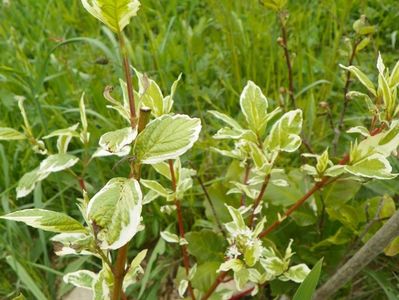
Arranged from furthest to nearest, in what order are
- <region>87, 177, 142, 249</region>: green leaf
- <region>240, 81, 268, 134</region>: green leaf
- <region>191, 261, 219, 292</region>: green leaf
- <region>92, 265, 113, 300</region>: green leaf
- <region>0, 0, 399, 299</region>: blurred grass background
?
<region>0, 0, 399, 299</region>: blurred grass background, <region>191, 261, 219, 292</region>: green leaf, <region>240, 81, 268, 134</region>: green leaf, <region>92, 265, 113, 300</region>: green leaf, <region>87, 177, 142, 249</region>: green leaf

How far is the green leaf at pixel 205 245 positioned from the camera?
130 cm

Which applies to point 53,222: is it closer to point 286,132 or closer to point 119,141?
point 119,141

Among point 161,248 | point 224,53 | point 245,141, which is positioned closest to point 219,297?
point 161,248

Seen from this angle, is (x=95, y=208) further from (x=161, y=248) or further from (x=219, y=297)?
(x=161, y=248)

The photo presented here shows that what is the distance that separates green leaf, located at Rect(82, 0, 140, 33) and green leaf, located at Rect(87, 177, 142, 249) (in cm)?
19

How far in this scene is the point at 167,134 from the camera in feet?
2.20

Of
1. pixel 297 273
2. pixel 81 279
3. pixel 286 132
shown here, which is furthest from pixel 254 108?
pixel 81 279

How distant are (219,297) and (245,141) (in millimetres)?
359

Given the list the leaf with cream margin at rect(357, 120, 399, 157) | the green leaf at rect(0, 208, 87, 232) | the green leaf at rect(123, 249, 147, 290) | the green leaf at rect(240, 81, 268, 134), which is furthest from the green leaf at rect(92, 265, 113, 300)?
the leaf with cream margin at rect(357, 120, 399, 157)

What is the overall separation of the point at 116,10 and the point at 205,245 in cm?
79

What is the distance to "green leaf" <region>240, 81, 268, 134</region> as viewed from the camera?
0.97 metres

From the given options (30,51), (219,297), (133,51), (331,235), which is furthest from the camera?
(30,51)

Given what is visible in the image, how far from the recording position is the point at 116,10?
626mm

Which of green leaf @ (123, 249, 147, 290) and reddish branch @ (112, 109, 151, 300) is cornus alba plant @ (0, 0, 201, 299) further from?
green leaf @ (123, 249, 147, 290)
